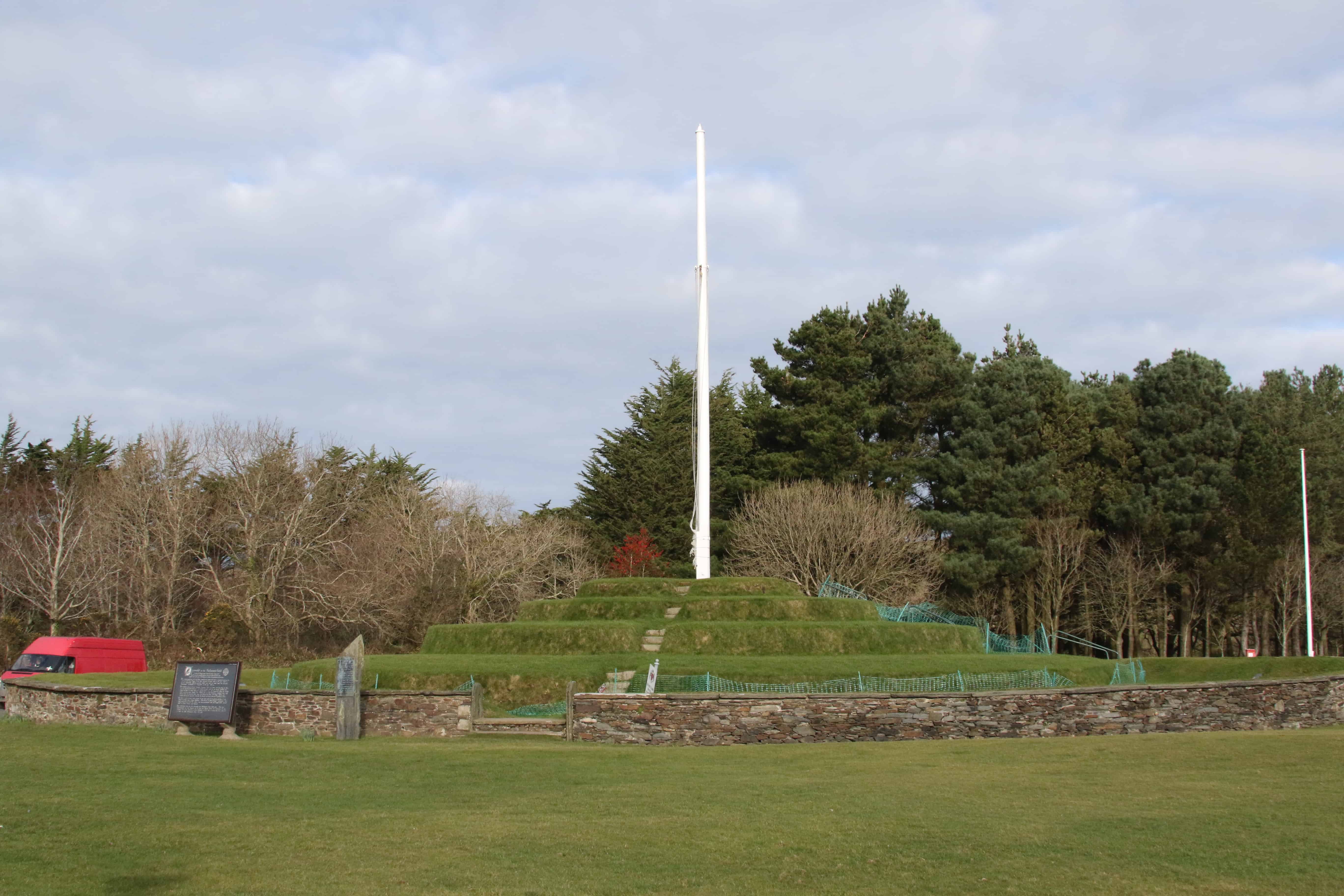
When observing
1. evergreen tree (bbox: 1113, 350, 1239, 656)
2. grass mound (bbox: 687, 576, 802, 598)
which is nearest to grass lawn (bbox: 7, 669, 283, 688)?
grass mound (bbox: 687, 576, 802, 598)

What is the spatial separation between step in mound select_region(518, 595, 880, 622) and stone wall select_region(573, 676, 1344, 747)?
8.85 m

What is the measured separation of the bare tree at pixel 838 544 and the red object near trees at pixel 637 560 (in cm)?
401

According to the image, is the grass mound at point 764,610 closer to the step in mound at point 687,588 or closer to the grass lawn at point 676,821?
the step in mound at point 687,588

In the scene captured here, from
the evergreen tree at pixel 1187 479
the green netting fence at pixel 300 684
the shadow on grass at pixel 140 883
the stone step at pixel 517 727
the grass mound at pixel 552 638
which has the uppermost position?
the evergreen tree at pixel 1187 479

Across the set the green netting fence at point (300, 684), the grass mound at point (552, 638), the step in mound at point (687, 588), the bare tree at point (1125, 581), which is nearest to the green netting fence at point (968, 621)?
the bare tree at point (1125, 581)

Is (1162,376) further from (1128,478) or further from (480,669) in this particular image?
(480,669)

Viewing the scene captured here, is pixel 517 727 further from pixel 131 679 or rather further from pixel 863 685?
pixel 131 679

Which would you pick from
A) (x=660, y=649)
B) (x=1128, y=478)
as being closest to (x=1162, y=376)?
(x=1128, y=478)

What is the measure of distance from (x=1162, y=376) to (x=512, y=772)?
43566 millimetres

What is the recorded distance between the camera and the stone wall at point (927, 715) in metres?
19.5

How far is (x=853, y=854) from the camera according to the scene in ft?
30.1

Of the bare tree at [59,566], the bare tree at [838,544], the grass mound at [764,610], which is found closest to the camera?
the grass mound at [764,610]

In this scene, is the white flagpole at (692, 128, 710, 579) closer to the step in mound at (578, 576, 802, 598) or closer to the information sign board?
the step in mound at (578, 576, 802, 598)

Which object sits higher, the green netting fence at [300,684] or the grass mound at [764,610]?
the grass mound at [764,610]
